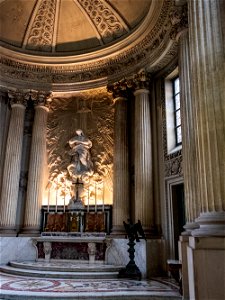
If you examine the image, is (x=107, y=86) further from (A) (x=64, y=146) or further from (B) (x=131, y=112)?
(A) (x=64, y=146)

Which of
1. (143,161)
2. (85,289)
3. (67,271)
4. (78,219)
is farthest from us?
(78,219)

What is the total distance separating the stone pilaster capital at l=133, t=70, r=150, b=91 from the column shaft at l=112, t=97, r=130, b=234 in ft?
3.05

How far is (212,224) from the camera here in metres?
4.42

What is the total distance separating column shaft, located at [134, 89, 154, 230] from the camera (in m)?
10.7

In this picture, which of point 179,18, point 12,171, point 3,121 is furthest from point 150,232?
point 3,121

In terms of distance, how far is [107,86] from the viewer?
42.5 ft

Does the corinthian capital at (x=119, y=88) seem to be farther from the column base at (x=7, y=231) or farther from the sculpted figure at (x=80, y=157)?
the column base at (x=7, y=231)

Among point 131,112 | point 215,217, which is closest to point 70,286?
point 215,217

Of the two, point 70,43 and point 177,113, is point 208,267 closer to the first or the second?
point 177,113

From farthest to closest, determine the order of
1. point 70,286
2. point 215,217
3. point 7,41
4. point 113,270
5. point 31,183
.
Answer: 1. point 7,41
2. point 31,183
3. point 113,270
4. point 70,286
5. point 215,217

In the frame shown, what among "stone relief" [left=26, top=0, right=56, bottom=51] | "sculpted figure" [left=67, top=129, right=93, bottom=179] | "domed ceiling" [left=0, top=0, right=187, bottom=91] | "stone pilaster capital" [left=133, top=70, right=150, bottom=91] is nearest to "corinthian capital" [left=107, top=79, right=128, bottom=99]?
"domed ceiling" [left=0, top=0, right=187, bottom=91]

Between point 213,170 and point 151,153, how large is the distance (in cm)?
666

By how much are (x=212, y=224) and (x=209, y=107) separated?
1.77 m

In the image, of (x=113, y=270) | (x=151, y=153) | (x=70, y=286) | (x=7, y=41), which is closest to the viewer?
(x=70, y=286)
